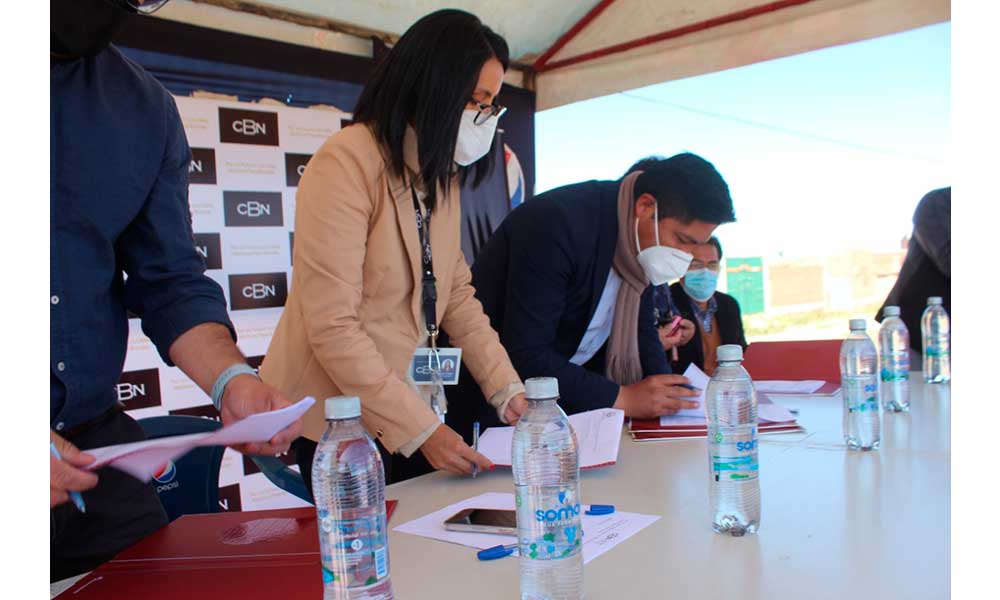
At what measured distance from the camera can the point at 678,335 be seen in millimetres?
2783

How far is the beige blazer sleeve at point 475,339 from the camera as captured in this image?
5.55 feet

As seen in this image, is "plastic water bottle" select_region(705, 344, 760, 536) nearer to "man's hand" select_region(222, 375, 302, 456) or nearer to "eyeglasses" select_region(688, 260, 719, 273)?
"man's hand" select_region(222, 375, 302, 456)

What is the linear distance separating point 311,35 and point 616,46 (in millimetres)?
1644

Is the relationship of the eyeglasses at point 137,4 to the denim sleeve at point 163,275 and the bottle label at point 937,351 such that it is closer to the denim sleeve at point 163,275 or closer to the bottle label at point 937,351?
the denim sleeve at point 163,275

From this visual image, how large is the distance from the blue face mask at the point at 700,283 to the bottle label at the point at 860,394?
1489 mm

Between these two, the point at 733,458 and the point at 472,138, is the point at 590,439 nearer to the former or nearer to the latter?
the point at 733,458

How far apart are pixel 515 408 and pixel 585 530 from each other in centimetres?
56

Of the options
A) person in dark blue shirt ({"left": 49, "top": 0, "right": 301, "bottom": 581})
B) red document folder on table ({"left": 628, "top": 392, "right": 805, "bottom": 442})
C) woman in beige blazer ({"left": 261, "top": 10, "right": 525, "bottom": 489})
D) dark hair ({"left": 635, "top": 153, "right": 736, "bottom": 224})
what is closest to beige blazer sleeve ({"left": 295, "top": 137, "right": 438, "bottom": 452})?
woman in beige blazer ({"left": 261, "top": 10, "right": 525, "bottom": 489})

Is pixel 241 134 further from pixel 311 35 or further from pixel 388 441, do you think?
pixel 388 441

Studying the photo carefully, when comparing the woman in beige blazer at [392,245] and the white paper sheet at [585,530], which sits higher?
the woman in beige blazer at [392,245]

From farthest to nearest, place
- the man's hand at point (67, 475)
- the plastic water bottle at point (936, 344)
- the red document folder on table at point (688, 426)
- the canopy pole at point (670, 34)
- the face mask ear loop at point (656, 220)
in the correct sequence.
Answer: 1. the canopy pole at point (670, 34)
2. the plastic water bottle at point (936, 344)
3. the face mask ear loop at point (656, 220)
4. the red document folder on table at point (688, 426)
5. the man's hand at point (67, 475)

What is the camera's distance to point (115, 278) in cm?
119

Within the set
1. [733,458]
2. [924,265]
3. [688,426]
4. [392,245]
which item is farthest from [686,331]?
[733,458]

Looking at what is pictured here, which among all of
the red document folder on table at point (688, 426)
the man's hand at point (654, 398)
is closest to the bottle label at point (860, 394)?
the red document folder on table at point (688, 426)
